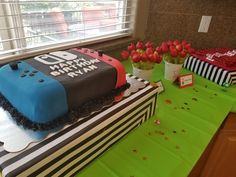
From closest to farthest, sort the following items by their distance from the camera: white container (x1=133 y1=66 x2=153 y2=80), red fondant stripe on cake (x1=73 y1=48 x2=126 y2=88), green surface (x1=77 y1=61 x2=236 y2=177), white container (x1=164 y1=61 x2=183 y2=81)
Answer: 1. green surface (x1=77 y1=61 x2=236 y2=177)
2. red fondant stripe on cake (x1=73 y1=48 x2=126 y2=88)
3. white container (x1=133 y1=66 x2=153 y2=80)
4. white container (x1=164 y1=61 x2=183 y2=81)

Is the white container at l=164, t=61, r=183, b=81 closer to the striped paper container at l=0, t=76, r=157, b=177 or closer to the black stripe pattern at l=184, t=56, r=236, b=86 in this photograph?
the black stripe pattern at l=184, t=56, r=236, b=86

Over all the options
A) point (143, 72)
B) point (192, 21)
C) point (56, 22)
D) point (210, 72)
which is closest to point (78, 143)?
point (143, 72)

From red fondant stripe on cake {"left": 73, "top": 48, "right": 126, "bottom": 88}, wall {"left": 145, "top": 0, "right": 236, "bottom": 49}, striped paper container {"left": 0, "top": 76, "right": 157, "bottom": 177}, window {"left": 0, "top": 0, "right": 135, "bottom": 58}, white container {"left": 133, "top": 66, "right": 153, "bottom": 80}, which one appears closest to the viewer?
striped paper container {"left": 0, "top": 76, "right": 157, "bottom": 177}

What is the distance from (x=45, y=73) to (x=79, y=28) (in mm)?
541

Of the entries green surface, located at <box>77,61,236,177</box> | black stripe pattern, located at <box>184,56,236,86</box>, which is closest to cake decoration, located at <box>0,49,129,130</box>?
green surface, located at <box>77,61,236,177</box>

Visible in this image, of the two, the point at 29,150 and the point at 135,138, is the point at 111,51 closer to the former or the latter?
the point at 135,138

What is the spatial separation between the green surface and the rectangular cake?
81mm

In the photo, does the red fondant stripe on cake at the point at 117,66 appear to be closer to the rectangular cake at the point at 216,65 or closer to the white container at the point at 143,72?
the white container at the point at 143,72

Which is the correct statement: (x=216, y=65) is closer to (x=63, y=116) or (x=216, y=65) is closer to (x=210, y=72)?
(x=210, y=72)

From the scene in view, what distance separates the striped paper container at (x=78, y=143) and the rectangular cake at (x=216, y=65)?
53 centimetres

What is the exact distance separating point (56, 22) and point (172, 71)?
60cm

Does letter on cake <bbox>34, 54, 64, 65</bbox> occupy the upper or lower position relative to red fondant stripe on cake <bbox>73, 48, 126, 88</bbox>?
upper

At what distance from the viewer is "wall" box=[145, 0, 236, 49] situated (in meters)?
1.22

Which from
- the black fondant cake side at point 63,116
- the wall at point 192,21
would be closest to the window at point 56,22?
the wall at point 192,21
